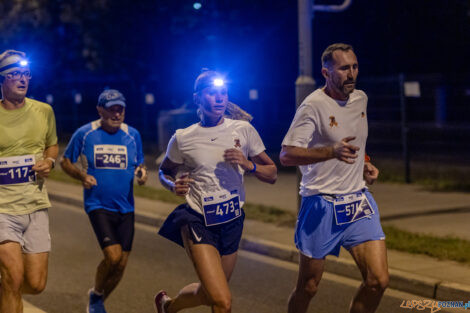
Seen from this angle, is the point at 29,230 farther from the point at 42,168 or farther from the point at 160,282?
the point at 160,282

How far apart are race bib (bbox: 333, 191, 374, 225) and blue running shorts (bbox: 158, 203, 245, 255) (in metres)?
0.63

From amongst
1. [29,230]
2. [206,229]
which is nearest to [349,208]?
[206,229]

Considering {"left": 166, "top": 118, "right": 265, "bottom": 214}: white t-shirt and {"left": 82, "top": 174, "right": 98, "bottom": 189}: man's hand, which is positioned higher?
{"left": 166, "top": 118, "right": 265, "bottom": 214}: white t-shirt

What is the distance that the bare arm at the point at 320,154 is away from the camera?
4.96 meters

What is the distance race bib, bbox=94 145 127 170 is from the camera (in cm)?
662

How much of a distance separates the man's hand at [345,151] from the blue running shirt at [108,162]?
221 cm

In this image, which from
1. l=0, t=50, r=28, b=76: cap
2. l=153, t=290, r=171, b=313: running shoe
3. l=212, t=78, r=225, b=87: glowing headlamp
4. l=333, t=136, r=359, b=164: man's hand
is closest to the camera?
l=333, t=136, r=359, b=164: man's hand

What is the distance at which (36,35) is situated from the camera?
33.5 meters

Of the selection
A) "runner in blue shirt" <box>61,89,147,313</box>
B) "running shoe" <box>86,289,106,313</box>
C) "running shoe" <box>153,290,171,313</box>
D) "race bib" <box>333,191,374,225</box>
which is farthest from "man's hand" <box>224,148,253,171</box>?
"running shoe" <box>86,289,106,313</box>

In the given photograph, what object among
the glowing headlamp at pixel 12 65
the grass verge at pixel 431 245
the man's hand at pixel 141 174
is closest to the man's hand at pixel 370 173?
the man's hand at pixel 141 174

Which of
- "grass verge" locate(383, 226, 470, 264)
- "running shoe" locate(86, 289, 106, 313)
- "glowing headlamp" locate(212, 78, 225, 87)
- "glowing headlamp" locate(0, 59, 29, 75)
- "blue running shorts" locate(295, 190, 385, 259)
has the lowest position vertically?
"grass verge" locate(383, 226, 470, 264)

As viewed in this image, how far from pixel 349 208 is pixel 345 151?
0.48m

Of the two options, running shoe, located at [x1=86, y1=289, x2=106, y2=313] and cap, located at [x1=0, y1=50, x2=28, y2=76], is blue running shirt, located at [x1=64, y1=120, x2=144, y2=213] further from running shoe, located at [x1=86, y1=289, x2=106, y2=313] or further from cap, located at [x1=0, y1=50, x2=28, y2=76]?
cap, located at [x1=0, y1=50, x2=28, y2=76]

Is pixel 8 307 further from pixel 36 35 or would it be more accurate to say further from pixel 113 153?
pixel 36 35
